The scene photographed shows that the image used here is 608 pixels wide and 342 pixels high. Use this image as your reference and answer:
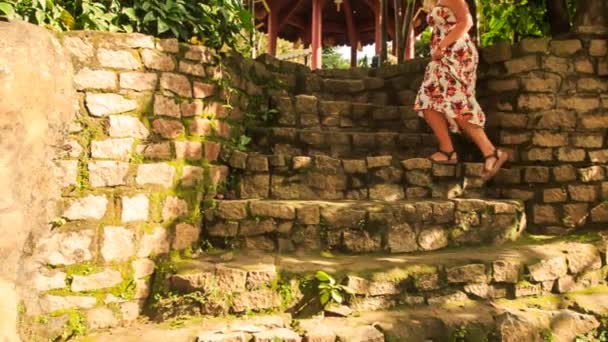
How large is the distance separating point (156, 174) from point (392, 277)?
5.68 feet

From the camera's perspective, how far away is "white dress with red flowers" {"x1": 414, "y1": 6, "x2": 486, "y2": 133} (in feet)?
12.4

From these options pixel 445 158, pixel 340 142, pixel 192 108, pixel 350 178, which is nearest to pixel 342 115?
pixel 340 142

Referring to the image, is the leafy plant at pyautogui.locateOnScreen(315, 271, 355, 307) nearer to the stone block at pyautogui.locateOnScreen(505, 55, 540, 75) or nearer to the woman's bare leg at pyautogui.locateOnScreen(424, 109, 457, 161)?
the woman's bare leg at pyautogui.locateOnScreen(424, 109, 457, 161)

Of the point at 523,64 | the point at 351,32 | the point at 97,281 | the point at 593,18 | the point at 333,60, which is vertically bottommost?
the point at 97,281

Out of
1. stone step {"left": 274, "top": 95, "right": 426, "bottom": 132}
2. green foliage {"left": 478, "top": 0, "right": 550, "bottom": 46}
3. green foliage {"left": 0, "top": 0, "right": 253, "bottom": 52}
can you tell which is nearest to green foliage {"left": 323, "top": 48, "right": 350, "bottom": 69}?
green foliage {"left": 478, "top": 0, "right": 550, "bottom": 46}

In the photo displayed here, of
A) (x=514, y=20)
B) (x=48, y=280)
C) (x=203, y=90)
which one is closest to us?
(x=48, y=280)

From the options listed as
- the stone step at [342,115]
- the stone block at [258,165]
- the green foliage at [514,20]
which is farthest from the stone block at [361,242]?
the green foliage at [514,20]

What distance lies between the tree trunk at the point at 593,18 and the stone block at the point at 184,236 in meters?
3.88

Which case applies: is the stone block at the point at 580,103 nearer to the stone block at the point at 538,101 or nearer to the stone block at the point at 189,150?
the stone block at the point at 538,101

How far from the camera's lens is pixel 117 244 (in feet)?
9.19

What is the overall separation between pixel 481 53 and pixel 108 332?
400 cm

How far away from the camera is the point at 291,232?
10.5 feet

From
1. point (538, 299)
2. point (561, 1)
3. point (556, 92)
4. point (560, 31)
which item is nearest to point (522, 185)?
point (556, 92)

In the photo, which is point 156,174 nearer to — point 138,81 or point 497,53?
point 138,81
